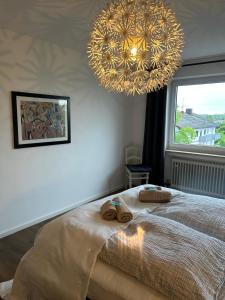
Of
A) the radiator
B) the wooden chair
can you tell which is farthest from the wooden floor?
the radiator

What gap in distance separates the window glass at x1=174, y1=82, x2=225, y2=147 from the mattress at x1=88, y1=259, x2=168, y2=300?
322cm

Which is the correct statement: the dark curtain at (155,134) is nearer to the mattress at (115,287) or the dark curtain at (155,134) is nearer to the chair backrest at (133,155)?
the chair backrest at (133,155)

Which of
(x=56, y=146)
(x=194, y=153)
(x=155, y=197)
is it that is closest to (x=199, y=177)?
(x=194, y=153)

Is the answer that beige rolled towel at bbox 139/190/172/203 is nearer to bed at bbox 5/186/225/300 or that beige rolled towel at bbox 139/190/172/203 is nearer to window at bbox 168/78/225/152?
bed at bbox 5/186/225/300

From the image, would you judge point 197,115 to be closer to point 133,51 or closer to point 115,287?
point 133,51

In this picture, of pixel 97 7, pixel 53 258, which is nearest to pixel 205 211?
pixel 53 258

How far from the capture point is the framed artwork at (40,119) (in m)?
2.74

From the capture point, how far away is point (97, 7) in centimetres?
214

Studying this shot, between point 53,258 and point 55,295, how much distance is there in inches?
8.9

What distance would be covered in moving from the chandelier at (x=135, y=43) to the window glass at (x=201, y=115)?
2.48m

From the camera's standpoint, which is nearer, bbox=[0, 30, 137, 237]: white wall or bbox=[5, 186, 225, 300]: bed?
bbox=[5, 186, 225, 300]: bed

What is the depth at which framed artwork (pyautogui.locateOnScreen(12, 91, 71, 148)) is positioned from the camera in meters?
2.74

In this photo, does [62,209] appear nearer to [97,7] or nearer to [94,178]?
[94,178]

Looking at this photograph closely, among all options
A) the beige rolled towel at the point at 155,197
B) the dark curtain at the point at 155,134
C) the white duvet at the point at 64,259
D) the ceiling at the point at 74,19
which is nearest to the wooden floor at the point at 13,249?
the white duvet at the point at 64,259
